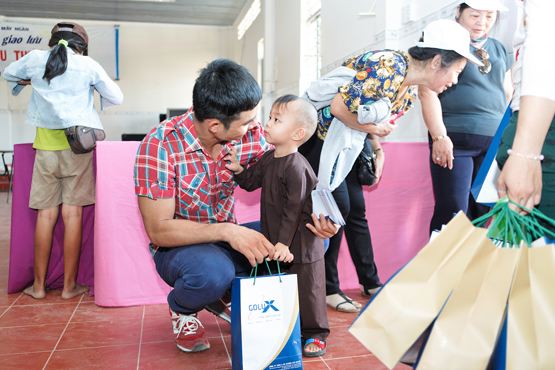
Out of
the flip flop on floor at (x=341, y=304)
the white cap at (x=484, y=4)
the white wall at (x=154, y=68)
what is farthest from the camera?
the white wall at (x=154, y=68)

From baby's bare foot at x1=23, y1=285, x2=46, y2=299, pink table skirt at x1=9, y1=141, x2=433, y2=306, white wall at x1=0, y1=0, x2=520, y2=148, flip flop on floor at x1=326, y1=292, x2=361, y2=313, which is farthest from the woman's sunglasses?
white wall at x1=0, y1=0, x2=520, y2=148

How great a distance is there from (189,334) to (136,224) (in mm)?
707

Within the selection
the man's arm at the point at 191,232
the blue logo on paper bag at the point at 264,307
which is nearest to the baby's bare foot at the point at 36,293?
the man's arm at the point at 191,232

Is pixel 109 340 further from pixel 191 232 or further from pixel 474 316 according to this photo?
pixel 474 316

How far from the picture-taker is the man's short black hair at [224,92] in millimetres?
1458

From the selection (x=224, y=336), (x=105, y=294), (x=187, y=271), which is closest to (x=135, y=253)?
(x=105, y=294)

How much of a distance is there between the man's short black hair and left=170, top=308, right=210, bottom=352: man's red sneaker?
733 mm

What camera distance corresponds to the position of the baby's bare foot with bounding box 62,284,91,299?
7.70 ft

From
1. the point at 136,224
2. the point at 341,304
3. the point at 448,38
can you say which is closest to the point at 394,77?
the point at 448,38

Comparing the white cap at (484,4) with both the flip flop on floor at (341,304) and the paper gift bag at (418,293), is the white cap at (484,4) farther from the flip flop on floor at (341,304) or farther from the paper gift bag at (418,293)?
the paper gift bag at (418,293)

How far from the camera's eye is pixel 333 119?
1859 mm

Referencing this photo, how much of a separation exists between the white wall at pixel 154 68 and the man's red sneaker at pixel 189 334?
9877 mm

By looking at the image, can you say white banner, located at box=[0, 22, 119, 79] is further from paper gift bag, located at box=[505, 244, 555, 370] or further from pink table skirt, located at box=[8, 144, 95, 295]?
paper gift bag, located at box=[505, 244, 555, 370]

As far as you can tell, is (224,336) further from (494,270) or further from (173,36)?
(173,36)
